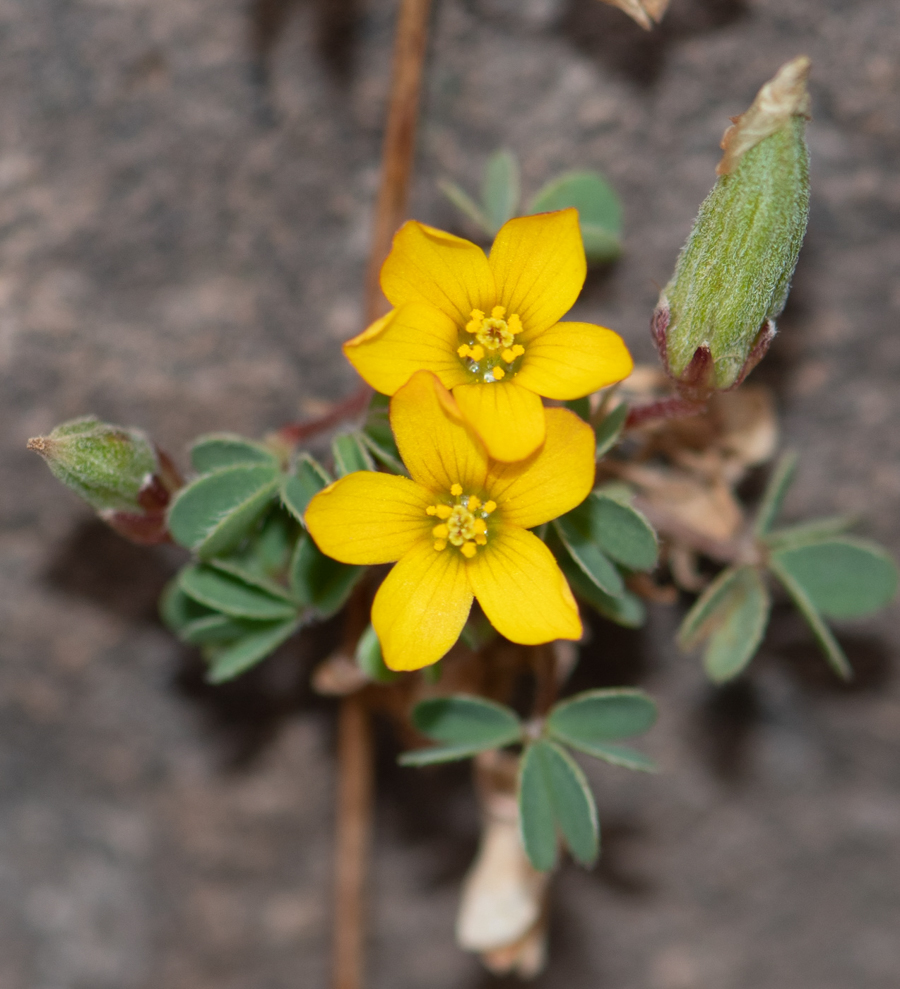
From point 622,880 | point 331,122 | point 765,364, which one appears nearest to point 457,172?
point 331,122

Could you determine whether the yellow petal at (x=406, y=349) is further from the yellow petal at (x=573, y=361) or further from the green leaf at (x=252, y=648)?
the green leaf at (x=252, y=648)

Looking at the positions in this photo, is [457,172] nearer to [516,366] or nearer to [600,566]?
[516,366]

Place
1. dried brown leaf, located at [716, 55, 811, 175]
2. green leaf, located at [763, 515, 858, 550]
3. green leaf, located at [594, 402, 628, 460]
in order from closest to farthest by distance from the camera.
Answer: dried brown leaf, located at [716, 55, 811, 175] < green leaf, located at [594, 402, 628, 460] < green leaf, located at [763, 515, 858, 550]

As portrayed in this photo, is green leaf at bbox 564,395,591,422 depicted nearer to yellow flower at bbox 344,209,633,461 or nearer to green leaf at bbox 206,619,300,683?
yellow flower at bbox 344,209,633,461

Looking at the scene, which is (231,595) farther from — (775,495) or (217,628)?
(775,495)

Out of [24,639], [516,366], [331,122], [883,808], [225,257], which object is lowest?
[883,808]

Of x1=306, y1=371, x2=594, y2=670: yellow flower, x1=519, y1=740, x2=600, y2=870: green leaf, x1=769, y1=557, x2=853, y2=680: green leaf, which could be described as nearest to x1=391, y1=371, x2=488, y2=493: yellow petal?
x1=306, y1=371, x2=594, y2=670: yellow flower

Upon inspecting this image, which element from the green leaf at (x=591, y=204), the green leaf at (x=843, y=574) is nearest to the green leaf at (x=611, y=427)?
the green leaf at (x=591, y=204)
